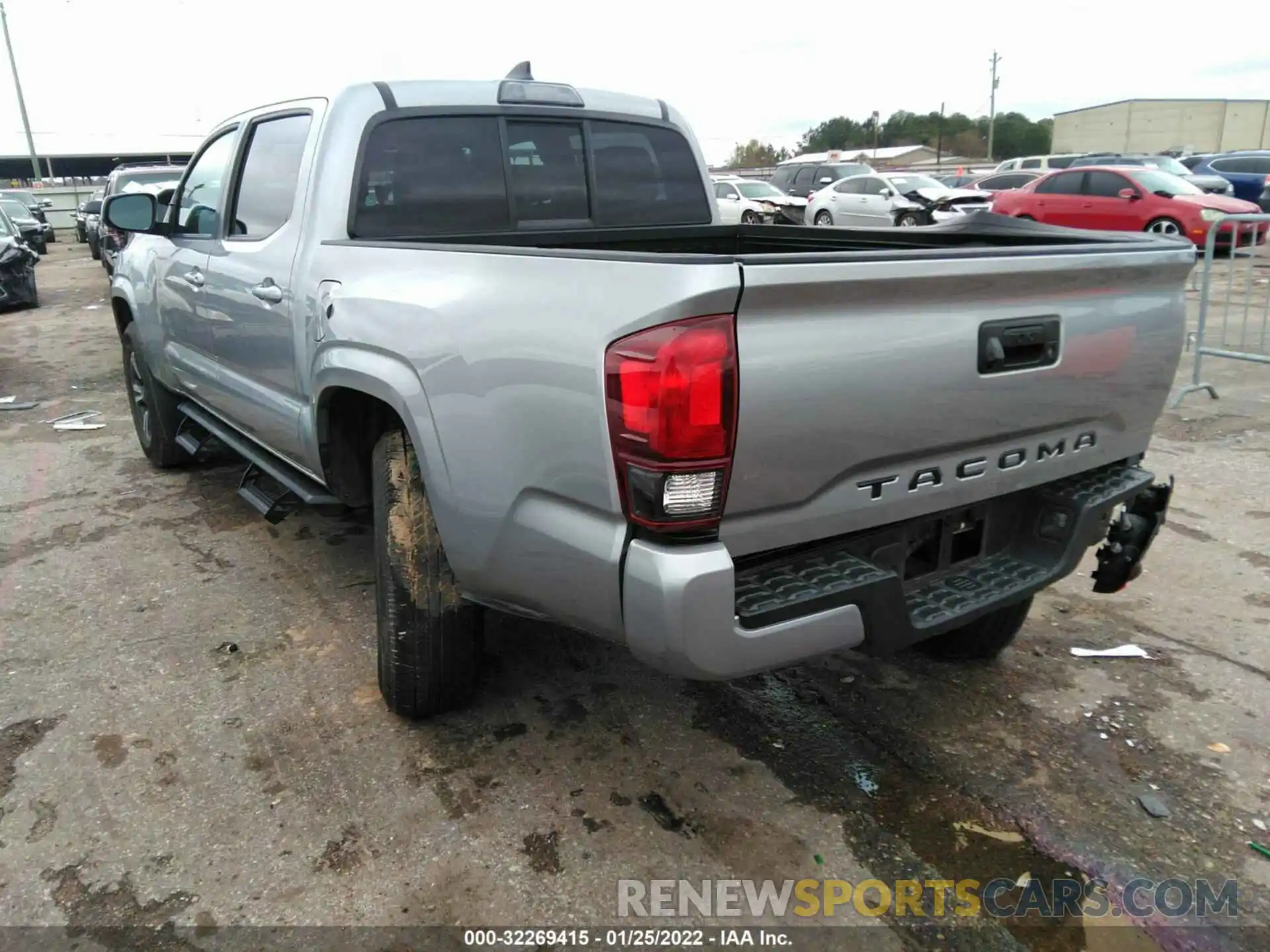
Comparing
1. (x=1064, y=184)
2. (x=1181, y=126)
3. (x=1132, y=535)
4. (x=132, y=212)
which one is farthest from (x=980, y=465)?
(x=1181, y=126)

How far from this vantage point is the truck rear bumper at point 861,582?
2064mm

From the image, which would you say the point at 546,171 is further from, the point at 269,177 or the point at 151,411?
the point at 151,411

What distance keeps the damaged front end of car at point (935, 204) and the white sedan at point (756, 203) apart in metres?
2.25

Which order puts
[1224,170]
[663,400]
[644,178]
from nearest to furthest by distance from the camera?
[663,400], [644,178], [1224,170]

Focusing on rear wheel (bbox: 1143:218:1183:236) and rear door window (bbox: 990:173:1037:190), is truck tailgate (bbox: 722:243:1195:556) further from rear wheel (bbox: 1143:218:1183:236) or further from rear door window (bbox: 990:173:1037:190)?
rear door window (bbox: 990:173:1037:190)

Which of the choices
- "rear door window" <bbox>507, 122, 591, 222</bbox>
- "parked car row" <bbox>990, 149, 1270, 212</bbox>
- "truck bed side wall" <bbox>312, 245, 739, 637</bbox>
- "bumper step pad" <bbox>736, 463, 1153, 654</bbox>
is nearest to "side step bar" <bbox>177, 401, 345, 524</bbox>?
Answer: "truck bed side wall" <bbox>312, 245, 739, 637</bbox>

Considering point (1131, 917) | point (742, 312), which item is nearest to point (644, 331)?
point (742, 312)

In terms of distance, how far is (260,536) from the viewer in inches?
187

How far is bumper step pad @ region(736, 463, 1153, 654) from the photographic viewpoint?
7.30 ft

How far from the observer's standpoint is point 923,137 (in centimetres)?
8325

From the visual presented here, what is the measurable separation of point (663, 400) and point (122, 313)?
507cm


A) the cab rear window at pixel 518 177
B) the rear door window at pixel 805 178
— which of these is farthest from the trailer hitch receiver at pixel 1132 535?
the rear door window at pixel 805 178

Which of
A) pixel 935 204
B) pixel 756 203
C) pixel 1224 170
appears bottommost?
pixel 935 204

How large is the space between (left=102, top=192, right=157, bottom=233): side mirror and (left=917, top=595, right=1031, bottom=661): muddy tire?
13.1 feet
